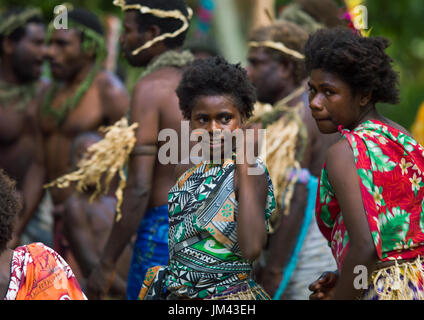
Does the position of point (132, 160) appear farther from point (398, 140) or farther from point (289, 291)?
point (398, 140)

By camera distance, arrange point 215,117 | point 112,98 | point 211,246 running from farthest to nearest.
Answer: point 112,98, point 215,117, point 211,246

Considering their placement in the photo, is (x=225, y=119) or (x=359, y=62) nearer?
(x=359, y=62)

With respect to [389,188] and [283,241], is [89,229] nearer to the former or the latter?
[283,241]

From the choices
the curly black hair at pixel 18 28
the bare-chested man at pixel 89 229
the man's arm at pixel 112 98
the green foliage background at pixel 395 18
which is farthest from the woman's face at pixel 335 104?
the green foliage background at pixel 395 18

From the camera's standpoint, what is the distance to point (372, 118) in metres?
3.05

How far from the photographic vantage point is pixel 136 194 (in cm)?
418

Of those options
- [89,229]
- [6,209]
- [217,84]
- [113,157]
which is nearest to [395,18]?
[89,229]

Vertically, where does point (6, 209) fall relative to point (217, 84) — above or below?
below

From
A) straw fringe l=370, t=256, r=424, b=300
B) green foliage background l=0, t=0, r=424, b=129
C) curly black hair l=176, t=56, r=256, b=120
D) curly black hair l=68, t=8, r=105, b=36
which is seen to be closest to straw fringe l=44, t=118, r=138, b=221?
curly black hair l=176, t=56, r=256, b=120

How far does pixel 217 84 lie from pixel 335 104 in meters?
0.59

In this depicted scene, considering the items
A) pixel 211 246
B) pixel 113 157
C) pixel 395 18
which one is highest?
pixel 395 18

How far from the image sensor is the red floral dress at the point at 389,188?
110 inches

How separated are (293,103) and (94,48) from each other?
220cm

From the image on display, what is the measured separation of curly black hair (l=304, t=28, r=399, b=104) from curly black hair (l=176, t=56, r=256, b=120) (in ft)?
1.24
